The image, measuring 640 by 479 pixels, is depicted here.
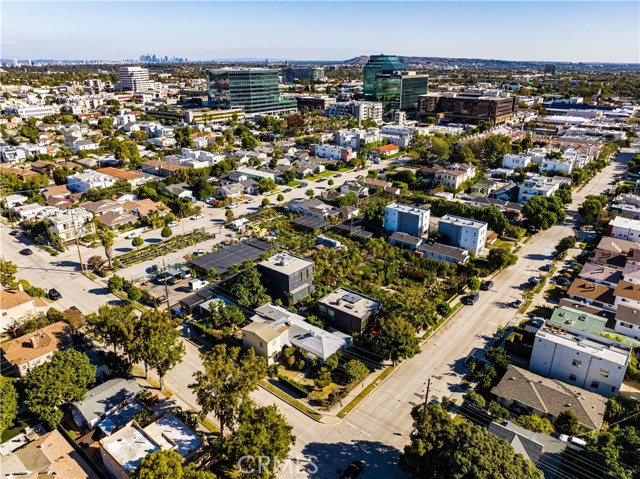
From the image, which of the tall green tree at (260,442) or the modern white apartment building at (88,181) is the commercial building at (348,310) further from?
A: the modern white apartment building at (88,181)

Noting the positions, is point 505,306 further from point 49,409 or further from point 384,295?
point 49,409

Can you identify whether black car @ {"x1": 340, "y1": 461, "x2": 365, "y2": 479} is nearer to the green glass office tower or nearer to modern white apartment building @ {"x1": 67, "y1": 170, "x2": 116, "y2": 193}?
modern white apartment building @ {"x1": 67, "y1": 170, "x2": 116, "y2": 193}

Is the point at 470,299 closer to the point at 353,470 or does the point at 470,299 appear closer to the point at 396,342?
the point at 396,342

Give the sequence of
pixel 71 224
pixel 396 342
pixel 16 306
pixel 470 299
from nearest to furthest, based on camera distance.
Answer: pixel 396 342 < pixel 16 306 < pixel 470 299 < pixel 71 224

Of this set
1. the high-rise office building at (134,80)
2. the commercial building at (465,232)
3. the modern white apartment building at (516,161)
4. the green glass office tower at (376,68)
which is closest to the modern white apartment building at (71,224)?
the commercial building at (465,232)

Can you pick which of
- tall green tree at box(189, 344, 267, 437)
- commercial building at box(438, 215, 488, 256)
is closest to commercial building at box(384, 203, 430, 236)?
commercial building at box(438, 215, 488, 256)

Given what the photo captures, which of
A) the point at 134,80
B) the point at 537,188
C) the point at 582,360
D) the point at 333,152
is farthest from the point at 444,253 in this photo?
the point at 134,80
